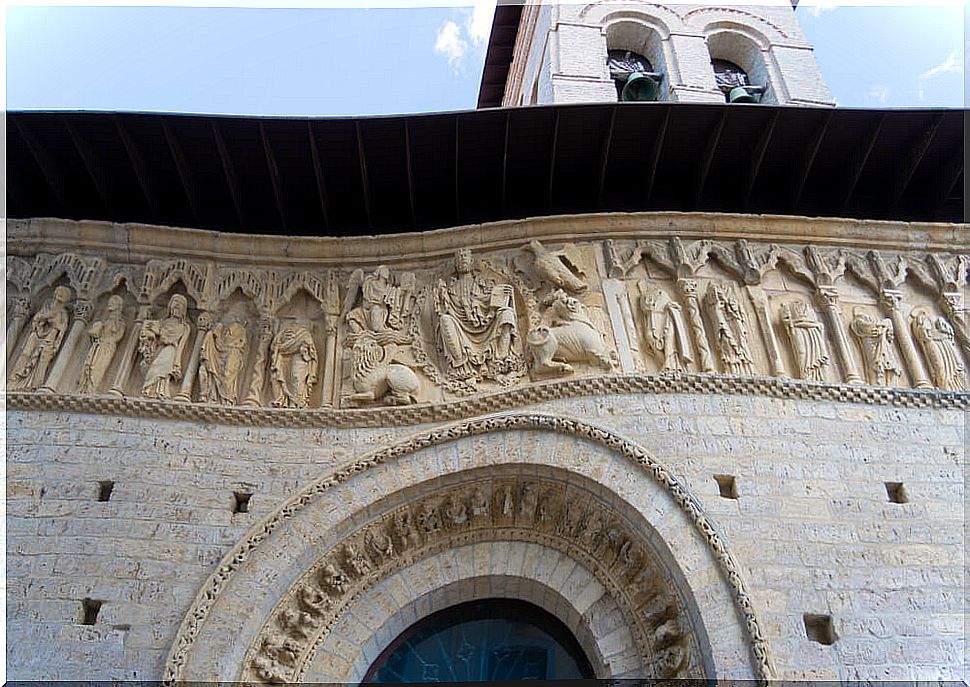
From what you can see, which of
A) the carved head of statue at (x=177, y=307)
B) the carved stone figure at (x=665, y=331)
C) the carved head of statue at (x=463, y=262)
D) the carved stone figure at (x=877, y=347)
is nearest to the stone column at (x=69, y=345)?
the carved head of statue at (x=177, y=307)

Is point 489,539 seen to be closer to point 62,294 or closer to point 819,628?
point 819,628

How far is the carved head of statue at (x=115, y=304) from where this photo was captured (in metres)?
5.58

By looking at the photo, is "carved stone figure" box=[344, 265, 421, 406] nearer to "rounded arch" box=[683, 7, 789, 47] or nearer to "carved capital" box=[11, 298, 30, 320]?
"carved capital" box=[11, 298, 30, 320]

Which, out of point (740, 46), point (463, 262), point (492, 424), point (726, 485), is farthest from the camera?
point (740, 46)

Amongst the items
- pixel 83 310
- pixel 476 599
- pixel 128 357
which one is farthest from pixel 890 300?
pixel 83 310

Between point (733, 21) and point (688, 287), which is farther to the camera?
point (733, 21)

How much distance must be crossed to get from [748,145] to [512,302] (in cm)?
207

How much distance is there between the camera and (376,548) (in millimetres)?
4781

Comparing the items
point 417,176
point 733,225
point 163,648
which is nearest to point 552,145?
point 417,176

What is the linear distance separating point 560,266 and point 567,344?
25.9 inches

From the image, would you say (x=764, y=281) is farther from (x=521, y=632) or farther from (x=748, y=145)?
(x=521, y=632)

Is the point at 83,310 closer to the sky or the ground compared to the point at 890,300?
closer to the sky

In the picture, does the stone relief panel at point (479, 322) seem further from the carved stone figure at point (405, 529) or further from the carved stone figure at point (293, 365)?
the carved stone figure at point (405, 529)

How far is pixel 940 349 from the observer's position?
5426 millimetres
